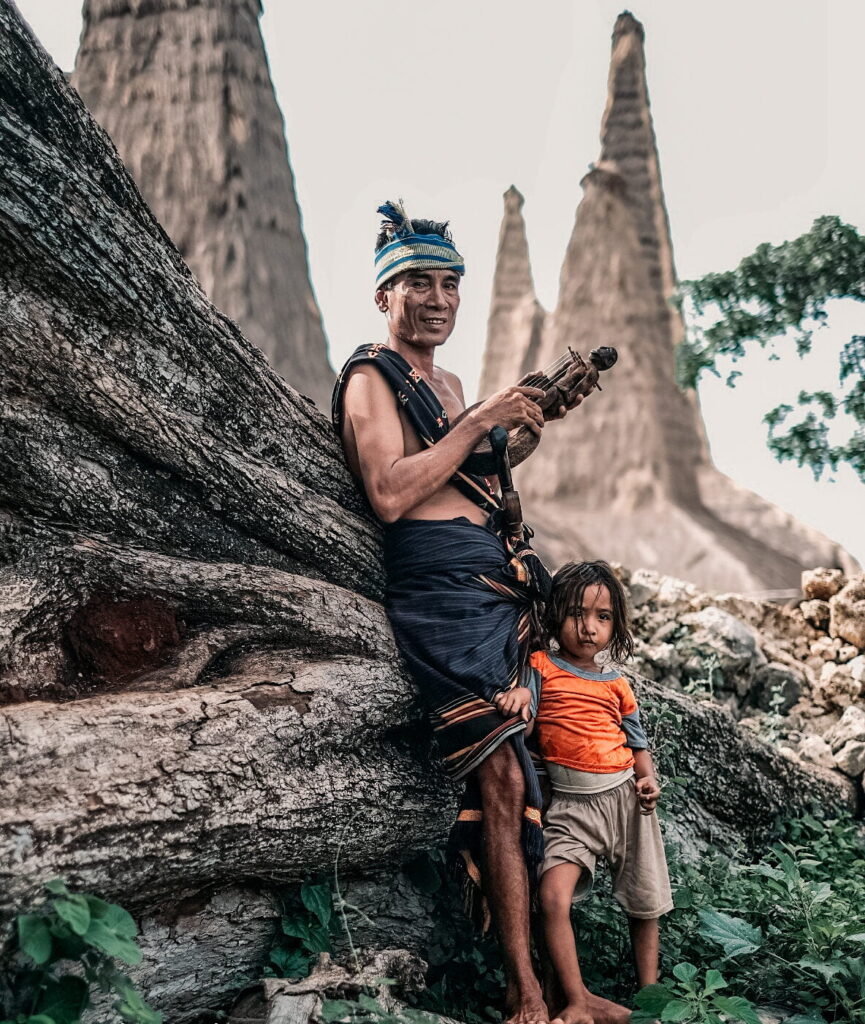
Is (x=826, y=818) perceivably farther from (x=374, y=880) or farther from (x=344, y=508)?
(x=344, y=508)

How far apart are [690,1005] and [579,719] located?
756 millimetres

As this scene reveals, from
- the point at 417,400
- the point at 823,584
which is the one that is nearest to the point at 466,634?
the point at 417,400

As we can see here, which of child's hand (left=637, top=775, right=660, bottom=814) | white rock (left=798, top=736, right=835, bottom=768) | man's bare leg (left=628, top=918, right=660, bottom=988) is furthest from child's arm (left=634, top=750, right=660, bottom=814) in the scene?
white rock (left=798, top=736, right=835, bottom=768)

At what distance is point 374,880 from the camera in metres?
3.06

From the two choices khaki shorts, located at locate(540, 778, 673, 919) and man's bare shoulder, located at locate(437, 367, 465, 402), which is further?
man's bare shoulder, located at locate(437, 367, 465, 402)

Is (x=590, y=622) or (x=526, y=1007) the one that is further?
(x=590, y=622)

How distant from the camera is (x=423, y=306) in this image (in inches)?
134

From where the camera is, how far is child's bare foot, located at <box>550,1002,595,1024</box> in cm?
261

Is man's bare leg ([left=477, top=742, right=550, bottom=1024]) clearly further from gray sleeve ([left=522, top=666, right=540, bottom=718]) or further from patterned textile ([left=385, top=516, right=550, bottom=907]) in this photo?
gray sleeve ([left=522, top=666, right=540, bottom=718])

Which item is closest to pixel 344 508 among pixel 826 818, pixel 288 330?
pixel 826 818

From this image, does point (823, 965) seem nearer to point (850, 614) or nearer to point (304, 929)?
point (304, 929)

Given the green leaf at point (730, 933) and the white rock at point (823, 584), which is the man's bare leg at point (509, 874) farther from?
the white rock at point (823, 584)

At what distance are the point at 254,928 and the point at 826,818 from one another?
108 inches

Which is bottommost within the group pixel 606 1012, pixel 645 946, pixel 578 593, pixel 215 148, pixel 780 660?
pixel 606 1012
